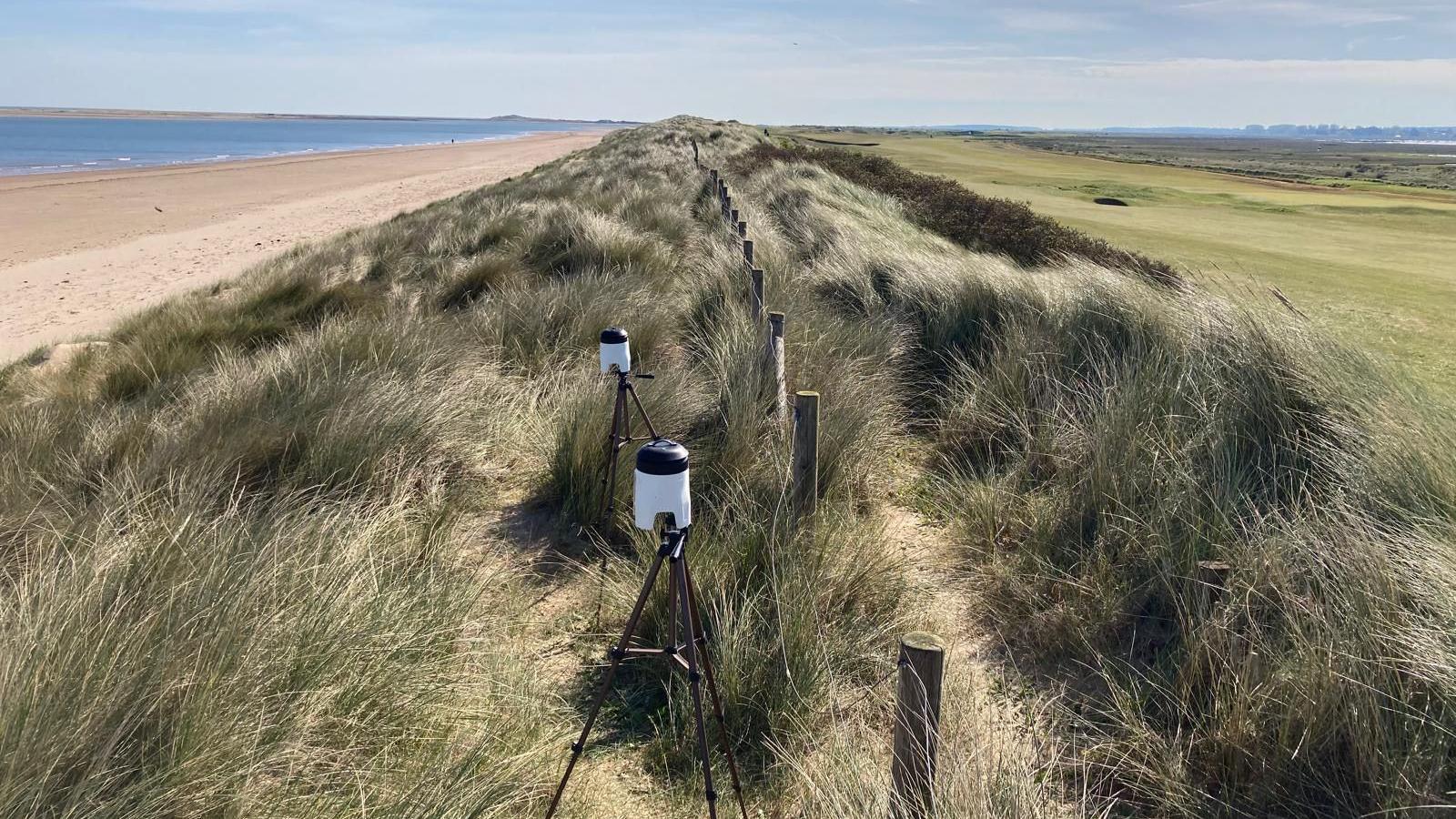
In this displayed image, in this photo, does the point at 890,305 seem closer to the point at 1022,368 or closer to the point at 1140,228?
the point at 1022,368

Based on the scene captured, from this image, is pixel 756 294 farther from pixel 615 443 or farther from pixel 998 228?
pixel 998 228

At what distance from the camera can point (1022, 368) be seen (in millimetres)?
5957

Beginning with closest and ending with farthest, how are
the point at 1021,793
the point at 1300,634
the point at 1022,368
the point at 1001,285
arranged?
1. the point at 1021,793
2. the point at 1300,634
3. the point at 1022,368
4. the point at 1001,285

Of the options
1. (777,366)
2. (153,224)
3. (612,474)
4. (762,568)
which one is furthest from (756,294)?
(153,224)

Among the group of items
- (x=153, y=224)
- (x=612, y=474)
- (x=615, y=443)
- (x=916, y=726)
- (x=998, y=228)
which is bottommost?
(x=153, y=224)

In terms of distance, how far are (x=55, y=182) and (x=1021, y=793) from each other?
47.8m

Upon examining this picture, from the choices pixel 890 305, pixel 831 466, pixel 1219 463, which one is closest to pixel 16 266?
pixel 890 305

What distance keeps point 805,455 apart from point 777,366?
1.33m

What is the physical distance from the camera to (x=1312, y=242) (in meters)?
15.5

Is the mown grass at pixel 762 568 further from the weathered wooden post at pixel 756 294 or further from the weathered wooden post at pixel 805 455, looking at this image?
the weathered wooden post at pixel 756 294

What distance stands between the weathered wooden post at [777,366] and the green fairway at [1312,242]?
10.9ft

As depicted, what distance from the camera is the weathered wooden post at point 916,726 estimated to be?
2.03 m

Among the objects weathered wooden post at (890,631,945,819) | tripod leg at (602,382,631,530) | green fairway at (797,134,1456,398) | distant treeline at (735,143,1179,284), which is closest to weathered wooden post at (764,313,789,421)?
tripod leg at (602,382,631,530)

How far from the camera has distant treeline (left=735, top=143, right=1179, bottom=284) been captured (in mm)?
9469
